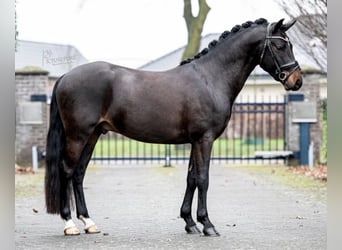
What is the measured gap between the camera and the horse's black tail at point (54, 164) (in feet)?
24.7

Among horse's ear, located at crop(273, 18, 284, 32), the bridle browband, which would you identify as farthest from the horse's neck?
horse's ear, located at crop(273, 18, 284, 32)

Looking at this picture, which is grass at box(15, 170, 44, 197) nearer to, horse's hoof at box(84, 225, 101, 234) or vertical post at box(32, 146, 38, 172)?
vertical post at box(32, 146, 38, 172)

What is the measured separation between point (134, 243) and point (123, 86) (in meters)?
1.60

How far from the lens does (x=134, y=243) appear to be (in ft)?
23.2

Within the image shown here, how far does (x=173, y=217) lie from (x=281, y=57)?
9.02 feet

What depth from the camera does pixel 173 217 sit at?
363 inches

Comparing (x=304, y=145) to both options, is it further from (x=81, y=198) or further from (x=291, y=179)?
(x=81, y=198)

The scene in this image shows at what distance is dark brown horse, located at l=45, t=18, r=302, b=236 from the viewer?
7.47 m

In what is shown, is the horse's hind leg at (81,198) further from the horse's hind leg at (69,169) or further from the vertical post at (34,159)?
the vertical post at (34,159)

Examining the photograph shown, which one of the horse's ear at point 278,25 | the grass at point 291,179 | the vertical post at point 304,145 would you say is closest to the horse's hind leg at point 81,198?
the horse's ear at point 278,25

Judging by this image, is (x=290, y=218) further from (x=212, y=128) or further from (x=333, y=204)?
(x=333, y=204)

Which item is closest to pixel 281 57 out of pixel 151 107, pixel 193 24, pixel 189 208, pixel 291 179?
pixel 151 107

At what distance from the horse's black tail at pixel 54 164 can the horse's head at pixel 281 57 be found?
7.49ft

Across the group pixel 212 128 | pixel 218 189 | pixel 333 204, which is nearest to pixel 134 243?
pixel 212 128
